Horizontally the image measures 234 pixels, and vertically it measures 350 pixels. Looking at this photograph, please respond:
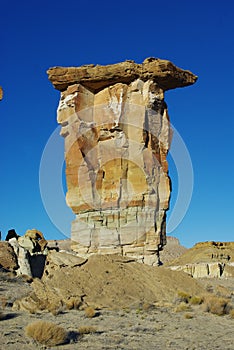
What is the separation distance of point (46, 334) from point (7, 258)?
43.3 ft

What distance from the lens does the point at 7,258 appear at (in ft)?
68.8

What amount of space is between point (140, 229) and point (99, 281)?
12327 mm

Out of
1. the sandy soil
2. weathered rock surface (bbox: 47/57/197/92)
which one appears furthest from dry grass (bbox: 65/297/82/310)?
weathered rock surface (bbox: 47/57/197/92)

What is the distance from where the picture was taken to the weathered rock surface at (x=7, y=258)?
20.6 metres

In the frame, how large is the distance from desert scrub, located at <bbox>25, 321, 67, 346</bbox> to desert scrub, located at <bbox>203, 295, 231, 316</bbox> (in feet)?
19.1

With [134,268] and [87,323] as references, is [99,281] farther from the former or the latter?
[87,323]

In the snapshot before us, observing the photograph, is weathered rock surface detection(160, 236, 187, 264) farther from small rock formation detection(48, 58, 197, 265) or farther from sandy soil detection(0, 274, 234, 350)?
sandy soil detection(0, 274, 234, 350)

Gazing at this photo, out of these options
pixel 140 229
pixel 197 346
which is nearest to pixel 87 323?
pixel 197 346

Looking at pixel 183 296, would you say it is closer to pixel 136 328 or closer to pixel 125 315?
pixel 125 315

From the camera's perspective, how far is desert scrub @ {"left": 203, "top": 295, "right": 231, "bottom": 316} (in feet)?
42.6

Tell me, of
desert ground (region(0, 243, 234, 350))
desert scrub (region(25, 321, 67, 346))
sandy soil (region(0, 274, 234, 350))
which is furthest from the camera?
desert ground (region(0, 243, 234, 350))

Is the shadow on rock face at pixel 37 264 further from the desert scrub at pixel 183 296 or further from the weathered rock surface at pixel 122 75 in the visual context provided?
the weathered rock surface at pixel 122 75

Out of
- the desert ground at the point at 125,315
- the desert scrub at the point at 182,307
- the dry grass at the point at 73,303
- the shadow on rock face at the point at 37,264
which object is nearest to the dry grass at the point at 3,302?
the desert ground at the point at 125,315

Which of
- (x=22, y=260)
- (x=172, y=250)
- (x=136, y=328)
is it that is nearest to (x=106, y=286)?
(x=136, y=328)
